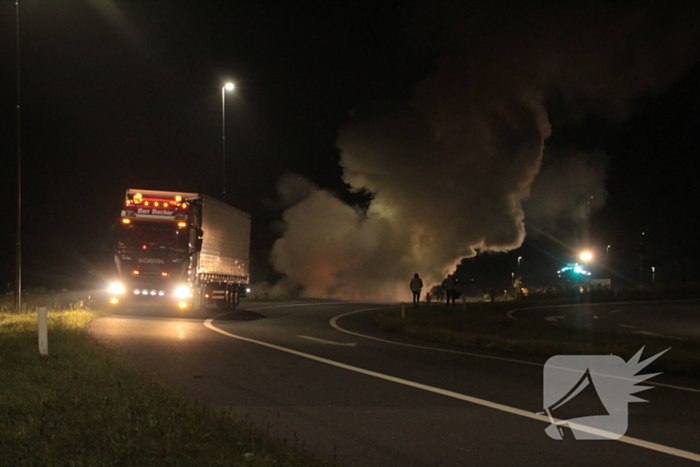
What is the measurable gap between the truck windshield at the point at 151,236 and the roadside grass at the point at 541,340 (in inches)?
274

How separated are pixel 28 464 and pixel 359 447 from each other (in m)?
2.75

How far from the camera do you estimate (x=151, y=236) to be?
2177 centimetres

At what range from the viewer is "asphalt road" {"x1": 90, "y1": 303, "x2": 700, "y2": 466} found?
6.23m

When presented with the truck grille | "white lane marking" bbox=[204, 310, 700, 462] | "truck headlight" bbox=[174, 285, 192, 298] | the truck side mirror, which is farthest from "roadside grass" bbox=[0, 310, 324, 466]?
the truck side mirror

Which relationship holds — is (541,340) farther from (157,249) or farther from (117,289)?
(117,289)

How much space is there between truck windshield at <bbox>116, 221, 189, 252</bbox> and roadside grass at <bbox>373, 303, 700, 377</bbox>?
695cm

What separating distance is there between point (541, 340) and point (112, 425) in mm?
12084

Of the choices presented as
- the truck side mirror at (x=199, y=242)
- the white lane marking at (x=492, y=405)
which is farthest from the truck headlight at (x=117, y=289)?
the white lane marking at (x=492, y=405)

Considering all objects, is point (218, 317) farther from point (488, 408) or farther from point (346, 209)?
point (346, 209)

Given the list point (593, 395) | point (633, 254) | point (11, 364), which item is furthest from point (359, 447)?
point (633, 254)

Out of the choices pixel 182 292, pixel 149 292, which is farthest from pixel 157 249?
pixel 182 292

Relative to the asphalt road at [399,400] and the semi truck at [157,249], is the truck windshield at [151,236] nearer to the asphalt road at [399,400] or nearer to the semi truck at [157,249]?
the semi truck at [157,249]

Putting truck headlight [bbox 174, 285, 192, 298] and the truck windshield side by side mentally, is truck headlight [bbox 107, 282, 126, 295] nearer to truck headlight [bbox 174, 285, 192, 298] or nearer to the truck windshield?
the truck windshield

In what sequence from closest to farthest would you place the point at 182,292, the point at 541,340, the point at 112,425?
the point at 112,425 → the point at 541,340 → the point at 182,292
